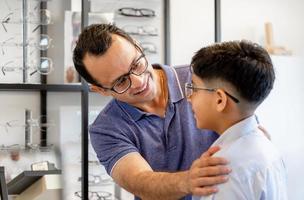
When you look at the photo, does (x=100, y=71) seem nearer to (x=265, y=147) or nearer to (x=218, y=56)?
(x=218, y=56)

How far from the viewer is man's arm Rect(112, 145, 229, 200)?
86 centimetres

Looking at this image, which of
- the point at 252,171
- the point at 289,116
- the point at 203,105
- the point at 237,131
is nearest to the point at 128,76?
the point at 203,105

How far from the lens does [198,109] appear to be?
3.36 feet

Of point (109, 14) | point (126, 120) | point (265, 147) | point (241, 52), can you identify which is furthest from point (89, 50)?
point (109, 14)

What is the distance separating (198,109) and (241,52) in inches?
7.1

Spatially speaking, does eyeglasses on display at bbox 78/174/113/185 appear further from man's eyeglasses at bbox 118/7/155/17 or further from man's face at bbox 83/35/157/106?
man's face at bbox 83/35/157/106

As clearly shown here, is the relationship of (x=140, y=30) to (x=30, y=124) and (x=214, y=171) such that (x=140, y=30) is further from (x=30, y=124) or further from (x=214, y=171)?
(x=214, y=171)

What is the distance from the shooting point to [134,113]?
50.5 inches

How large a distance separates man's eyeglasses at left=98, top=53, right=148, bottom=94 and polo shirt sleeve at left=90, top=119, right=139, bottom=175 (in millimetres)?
109

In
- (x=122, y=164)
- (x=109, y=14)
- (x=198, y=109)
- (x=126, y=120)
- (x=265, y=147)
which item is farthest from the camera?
(x=109, y=14)

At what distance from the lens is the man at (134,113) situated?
3.91 feet

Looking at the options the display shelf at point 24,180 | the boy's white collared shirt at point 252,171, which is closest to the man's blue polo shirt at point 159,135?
the boy's white collared shirt at point 252,171

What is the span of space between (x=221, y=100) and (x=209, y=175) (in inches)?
7.9

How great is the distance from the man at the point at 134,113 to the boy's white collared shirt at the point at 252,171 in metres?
0.30
